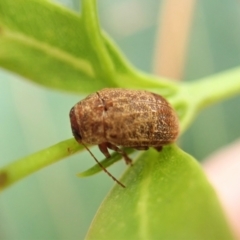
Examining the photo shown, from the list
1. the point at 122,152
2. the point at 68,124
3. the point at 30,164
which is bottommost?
the point at 68,124

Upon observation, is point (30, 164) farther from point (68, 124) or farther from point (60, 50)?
point (68, 124)

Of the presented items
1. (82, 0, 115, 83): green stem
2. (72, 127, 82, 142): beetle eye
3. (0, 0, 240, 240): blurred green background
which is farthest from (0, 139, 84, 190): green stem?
(0, 0, 240, 240): blurred green background

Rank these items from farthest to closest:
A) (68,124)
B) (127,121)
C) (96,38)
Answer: (68,124)
(127,121)
(96,38)

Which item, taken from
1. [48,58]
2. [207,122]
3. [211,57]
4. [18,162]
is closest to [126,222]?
[18,162]

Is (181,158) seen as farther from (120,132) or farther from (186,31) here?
(186,31)

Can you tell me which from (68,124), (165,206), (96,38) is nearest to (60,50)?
(96,38)

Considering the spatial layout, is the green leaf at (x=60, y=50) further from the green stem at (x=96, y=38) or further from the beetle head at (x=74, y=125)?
the beetle head at (x=74, y=125)
